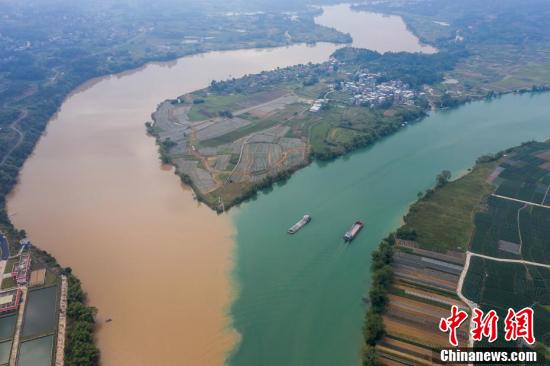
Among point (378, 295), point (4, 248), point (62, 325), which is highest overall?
point (378, 295)

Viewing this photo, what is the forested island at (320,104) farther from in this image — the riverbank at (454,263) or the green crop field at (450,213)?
the riverbank at (454,263)

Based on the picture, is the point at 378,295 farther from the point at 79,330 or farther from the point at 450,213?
the point at 79,330

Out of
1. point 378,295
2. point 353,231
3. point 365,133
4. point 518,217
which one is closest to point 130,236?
point 353,231

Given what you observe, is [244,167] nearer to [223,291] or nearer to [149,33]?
[223,291]

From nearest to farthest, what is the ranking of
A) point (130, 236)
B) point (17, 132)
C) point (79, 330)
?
point (79, 330) < point (130, 236) < point (17, 132)

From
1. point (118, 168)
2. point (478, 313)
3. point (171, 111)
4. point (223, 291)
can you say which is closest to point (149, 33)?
point (171, 111)

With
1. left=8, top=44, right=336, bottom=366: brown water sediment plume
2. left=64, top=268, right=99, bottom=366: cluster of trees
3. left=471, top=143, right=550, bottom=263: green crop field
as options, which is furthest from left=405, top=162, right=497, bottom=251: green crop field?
left=64, top=268, right=99, bottom=366: cluster of trees

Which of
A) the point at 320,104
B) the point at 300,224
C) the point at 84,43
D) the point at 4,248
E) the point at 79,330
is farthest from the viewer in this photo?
the point at 84,43
